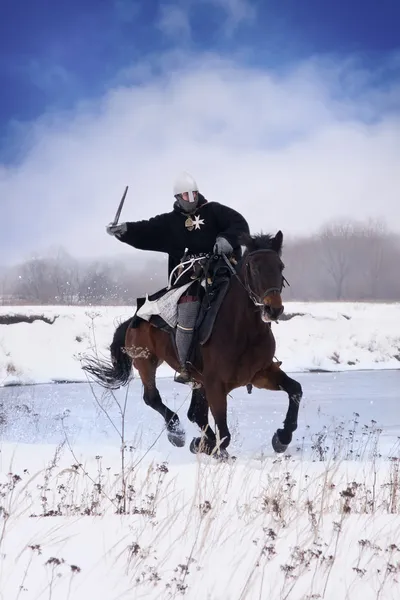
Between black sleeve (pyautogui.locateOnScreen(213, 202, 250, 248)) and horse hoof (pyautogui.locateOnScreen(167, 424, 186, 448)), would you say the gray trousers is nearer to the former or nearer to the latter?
black sleeve (pyautogui.locateOnScreen(213, 202, 250, 248))

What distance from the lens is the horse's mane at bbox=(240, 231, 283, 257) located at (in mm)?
5949

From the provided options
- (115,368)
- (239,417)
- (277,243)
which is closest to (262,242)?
(277,243)

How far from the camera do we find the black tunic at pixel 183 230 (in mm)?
6777

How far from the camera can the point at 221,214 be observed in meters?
6.79

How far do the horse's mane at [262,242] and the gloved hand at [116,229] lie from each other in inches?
60.2

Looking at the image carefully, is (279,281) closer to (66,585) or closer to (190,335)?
(190,335)

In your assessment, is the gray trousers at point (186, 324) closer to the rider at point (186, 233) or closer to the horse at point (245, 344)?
the rider at point (186, 233)

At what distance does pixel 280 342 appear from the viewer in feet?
71.8

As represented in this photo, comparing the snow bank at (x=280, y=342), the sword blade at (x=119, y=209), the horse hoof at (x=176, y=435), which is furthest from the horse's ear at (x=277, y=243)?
the snow bank at (x=280, y=342)

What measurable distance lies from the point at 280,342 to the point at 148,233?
50.0 feet

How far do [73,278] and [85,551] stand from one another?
146 feet

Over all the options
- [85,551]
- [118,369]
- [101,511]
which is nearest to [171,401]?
[118,369]

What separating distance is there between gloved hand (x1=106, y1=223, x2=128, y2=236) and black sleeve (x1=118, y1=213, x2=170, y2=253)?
0.05 m

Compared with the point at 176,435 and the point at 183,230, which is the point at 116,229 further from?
the point at 176,435
